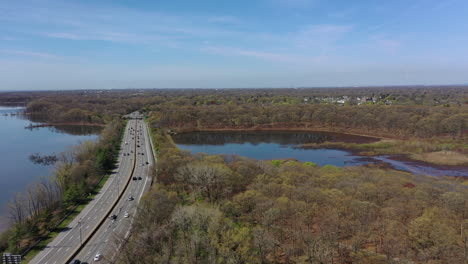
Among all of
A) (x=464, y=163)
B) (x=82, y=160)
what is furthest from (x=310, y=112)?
(x=82, y=160)

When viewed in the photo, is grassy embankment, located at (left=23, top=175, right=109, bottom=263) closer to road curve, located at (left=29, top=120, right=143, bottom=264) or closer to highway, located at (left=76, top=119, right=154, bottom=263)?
road curve, located at (left=29, top=120, right=143, bottom=264)

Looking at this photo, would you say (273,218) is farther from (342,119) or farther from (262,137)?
(342,119)

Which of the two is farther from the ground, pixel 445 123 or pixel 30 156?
pixel 445 123

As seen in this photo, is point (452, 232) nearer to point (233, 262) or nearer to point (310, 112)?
point (233, 262)

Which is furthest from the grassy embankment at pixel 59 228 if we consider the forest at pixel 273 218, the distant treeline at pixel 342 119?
the distant treeline at pixel 342 119

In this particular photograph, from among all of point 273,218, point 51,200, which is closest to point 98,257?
point 273,218

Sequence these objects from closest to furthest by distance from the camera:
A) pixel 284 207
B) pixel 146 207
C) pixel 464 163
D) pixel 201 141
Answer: pixel 284 207 → pixel 146 207 → pixel 464 163 → pixel 201 141

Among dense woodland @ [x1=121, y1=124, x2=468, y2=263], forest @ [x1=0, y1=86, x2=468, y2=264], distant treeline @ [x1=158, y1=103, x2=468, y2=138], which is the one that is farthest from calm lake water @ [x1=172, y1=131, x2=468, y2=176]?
dense woodland @ [x1=121, y1=124, x2=468, y2=263]
